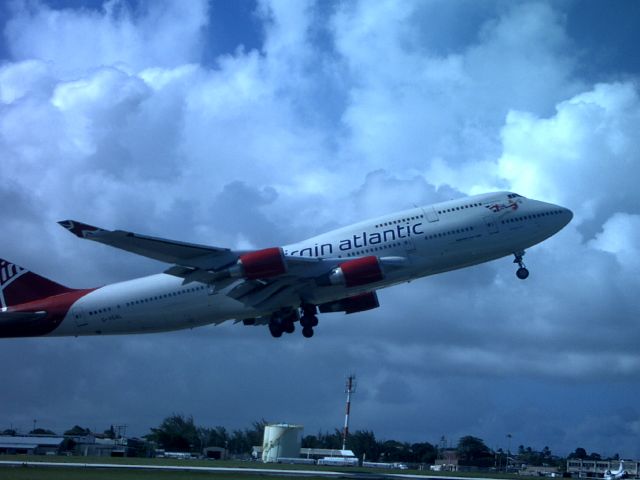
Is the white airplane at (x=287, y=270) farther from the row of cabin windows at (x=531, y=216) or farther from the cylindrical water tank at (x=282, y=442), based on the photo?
the cylindrical water tank at (x=282, y=442)

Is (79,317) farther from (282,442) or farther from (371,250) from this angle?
(282,442)

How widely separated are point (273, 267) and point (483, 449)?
370ft

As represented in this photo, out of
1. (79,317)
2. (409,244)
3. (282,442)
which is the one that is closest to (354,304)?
(409,244)

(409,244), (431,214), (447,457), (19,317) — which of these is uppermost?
(431,214)

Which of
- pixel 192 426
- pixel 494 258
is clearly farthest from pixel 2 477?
pixel 192 426

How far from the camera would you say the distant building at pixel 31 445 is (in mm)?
95438

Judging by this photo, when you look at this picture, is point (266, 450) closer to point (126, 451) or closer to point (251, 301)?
point (126, 451)

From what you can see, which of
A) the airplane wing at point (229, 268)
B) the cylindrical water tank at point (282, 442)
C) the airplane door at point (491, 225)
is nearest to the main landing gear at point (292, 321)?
the airplane wing at point (229, 268)

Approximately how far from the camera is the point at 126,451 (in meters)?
94.7

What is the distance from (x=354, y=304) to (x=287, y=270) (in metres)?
10.6

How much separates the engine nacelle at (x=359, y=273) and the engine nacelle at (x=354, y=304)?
8.87 meters

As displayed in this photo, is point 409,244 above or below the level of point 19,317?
above

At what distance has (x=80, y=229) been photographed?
1738 inches

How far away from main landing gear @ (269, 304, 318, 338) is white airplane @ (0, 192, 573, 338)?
0.06m
